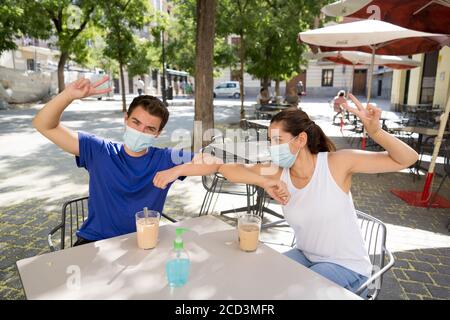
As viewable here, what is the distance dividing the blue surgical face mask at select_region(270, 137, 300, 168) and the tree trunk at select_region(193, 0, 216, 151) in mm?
4675

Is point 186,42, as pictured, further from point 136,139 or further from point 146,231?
point 146,231

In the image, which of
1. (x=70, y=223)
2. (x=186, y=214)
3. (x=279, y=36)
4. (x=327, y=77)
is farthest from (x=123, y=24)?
(x=327, y=77)

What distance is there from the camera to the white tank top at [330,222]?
81.1 inches

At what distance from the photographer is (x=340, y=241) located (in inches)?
81.4

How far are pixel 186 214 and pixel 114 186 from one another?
2589 millimetres

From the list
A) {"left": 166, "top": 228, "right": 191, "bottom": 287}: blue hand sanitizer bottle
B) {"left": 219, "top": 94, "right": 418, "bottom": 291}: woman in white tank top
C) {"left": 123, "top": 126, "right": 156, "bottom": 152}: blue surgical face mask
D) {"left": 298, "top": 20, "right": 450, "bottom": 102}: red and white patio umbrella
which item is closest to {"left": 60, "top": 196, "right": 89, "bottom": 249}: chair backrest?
{"left": 123, "top": 126, "right": 156, "bottom": 152}: blue surgical face mask

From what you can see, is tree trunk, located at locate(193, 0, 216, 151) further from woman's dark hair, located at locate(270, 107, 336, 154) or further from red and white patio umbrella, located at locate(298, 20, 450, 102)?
woman's dark hair, located at locate(270, 107, 336, 154)

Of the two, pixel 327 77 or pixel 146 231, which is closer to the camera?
pixel 146 231

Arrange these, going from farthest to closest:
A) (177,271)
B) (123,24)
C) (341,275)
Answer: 1. (123,24)
2. (341,275)
3. (177,271)

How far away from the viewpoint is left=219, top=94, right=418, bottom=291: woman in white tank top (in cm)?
202

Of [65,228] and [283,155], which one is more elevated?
[283,155]

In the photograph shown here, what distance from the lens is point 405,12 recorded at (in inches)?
175

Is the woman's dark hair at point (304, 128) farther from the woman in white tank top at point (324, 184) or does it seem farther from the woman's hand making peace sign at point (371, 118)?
the woman's hand making peace sign at point (371, 118)
